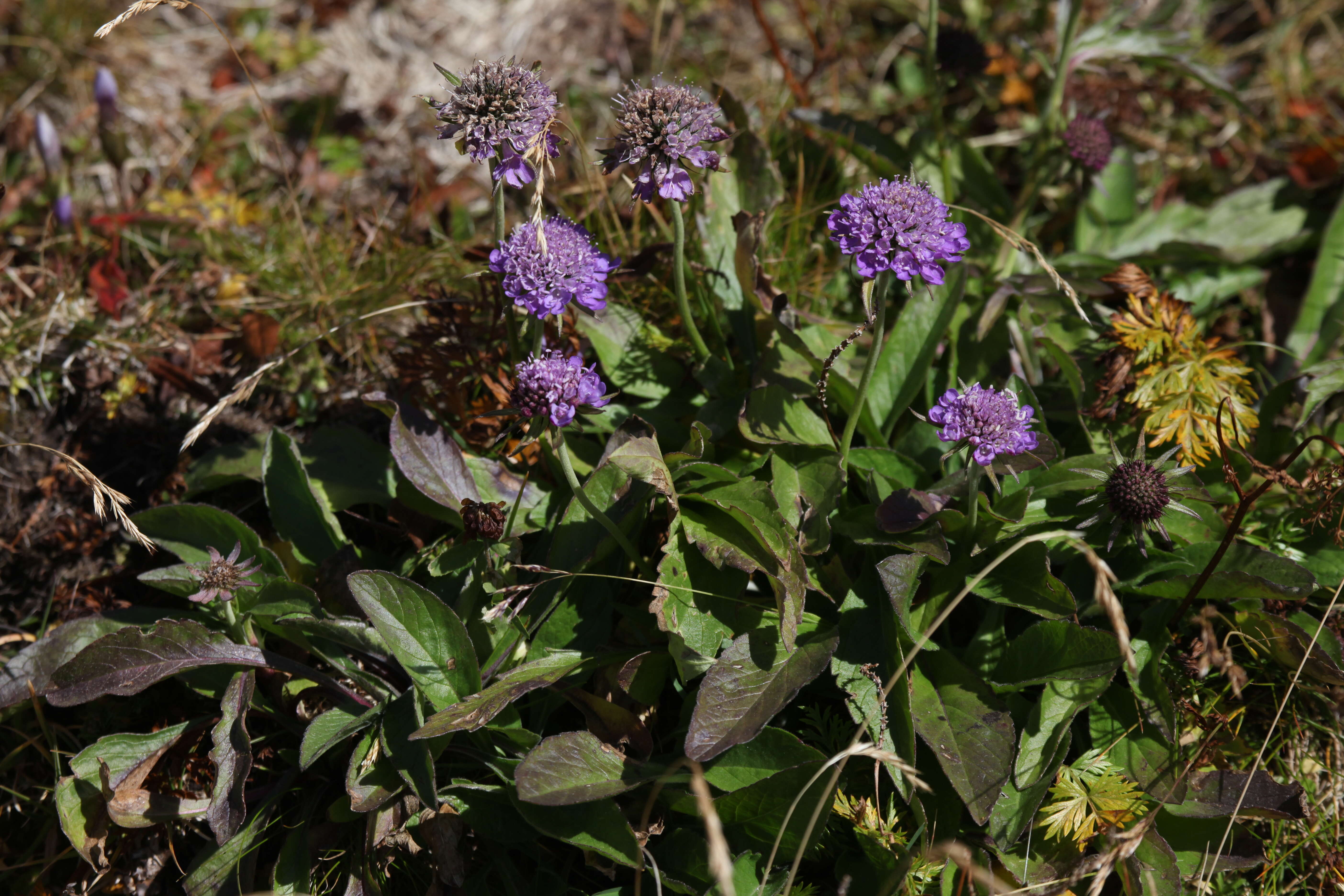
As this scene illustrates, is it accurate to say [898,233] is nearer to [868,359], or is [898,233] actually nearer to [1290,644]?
[868,359]

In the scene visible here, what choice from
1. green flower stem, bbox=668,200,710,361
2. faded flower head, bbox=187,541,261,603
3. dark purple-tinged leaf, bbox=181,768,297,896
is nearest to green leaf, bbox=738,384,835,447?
green flower stem, bbox=668,200,710,361

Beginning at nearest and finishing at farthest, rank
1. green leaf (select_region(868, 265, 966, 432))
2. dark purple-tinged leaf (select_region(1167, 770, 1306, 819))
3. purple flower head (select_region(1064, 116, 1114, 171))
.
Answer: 1. dark purple-tinged leaf (select_region(1167, 770, 1306, 819))
2. green leaf (select_region(868, 265, 966, 432))
3. purple flower head (select_region(1064, 116, 1114, 171))

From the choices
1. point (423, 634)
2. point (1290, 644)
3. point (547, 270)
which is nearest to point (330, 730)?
point (423, 634)

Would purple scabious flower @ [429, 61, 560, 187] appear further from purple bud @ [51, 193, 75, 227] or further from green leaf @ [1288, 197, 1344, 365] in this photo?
green leaf @ [1288, 197, 1344, 365]

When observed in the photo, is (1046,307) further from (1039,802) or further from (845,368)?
(1039,802)

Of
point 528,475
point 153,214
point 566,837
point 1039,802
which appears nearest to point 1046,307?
point 1039,802

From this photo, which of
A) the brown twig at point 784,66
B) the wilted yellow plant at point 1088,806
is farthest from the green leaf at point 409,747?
the brown twig at point 784,66

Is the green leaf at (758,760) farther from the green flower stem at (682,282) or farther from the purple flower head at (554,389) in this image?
the green flower stem at (682,282)

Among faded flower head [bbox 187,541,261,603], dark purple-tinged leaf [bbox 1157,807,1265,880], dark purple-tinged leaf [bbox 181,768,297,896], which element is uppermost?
faded flower head [bbox 187,541,261,603]
